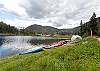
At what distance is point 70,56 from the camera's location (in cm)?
1205

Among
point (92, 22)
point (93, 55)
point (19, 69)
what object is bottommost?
point (19, 69)

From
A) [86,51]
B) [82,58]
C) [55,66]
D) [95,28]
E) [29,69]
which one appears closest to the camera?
[55,66]

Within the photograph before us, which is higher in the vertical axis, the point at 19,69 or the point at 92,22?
the point at 92,22

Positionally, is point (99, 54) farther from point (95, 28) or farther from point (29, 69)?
point (95, 28)

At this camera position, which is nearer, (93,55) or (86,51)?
(93,55)

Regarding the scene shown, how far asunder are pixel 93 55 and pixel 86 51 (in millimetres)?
1162

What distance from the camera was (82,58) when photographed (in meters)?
11.4

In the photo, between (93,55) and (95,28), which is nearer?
(93,55)

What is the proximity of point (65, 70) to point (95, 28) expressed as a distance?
208ft

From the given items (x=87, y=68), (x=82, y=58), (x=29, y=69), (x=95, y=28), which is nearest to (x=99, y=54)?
(x=82, y=58)

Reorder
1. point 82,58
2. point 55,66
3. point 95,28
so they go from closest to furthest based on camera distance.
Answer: point 55,66 < point 82,58 < point 95,28

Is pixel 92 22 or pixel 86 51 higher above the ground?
pixel 92 22

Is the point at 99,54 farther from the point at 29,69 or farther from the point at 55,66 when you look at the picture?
the point at 29,69

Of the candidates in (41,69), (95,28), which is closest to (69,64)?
(41,69)
